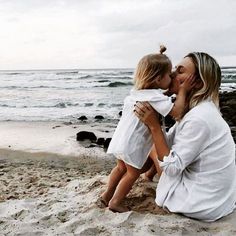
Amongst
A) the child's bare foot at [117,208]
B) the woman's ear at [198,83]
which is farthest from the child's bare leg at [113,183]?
the woman's ear at [198,83]

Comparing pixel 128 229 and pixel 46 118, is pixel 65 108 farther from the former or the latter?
pixel 128 229

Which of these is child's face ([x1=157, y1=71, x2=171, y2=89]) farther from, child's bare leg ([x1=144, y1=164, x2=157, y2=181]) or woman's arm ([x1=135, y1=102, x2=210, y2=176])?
child's bare leg ([x1=144, y1=164, x2=157, y2=181])

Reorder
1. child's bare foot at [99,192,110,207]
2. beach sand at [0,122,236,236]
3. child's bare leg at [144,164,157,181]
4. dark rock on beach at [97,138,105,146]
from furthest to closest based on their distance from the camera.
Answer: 1. dark rock on beach at [97,138,105,146]
2. child's bare leg at [144,164,157,181]
3. child's bare foot at [99,192,110,207]
4. beach sand at [0,122,236,236]

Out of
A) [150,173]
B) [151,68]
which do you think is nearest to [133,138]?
[151,68]

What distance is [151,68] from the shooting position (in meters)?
3.71

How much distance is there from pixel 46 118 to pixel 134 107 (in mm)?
10622

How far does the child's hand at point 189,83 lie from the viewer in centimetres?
365

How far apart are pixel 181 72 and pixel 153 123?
490 millimetres

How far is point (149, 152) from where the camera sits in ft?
13.0

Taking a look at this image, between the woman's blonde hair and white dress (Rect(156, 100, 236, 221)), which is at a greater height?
the woman's blonde hair

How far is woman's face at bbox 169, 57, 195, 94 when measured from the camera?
12.0 feet

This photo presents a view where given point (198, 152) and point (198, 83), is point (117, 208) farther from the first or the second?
point (198, 83)

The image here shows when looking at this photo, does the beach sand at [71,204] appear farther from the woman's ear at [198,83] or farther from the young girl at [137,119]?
the woman's ear at [198,83]

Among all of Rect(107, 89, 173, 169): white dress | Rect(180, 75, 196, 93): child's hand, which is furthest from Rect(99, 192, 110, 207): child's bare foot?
Rect(180, 75, 196, 93): child's hand
